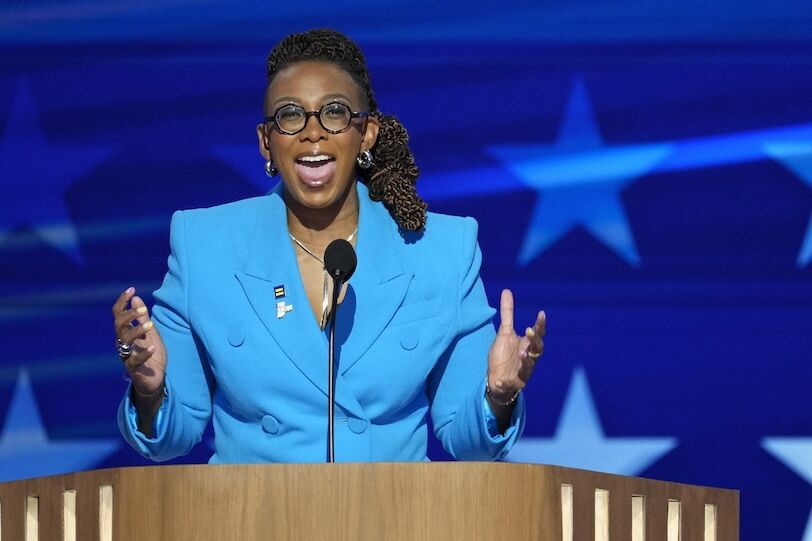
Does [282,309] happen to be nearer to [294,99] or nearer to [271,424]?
[271,424]

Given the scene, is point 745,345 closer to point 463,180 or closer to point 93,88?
point 463,180

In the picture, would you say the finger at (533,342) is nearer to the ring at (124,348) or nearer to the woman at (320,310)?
the woman at (320,310)

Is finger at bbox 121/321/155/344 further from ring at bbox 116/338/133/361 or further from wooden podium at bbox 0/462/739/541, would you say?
wooden podium at bbox 0/462/739/541

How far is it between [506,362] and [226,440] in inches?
24.0

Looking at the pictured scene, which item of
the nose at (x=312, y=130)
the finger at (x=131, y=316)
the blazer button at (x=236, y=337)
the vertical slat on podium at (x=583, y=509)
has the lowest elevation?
the vertical slat on podium at (x=583, y=509)

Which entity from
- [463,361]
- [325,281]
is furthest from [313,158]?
[463,361]

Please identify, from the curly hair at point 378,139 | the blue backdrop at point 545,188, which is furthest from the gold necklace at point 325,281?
the blue backdrop at point 545,188

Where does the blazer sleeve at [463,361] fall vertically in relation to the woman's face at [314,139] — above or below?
below

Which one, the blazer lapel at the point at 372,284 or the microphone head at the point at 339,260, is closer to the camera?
the microphone head at the point at 339,260

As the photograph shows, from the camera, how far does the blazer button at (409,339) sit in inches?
126

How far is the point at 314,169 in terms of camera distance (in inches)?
128

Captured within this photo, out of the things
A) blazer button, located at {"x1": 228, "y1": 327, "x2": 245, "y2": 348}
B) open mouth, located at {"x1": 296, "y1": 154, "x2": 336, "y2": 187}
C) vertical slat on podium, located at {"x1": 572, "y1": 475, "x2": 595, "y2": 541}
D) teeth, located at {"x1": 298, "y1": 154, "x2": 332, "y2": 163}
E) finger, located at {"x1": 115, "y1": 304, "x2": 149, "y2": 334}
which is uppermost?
teeth, located at {"x1": 298, "y1": 154, "x2": 332, "y2": 163}

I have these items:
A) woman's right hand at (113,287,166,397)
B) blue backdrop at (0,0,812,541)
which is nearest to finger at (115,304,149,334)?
woman's right hand at (113,287,166,397)

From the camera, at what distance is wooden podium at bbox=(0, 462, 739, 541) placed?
2.40 metres
